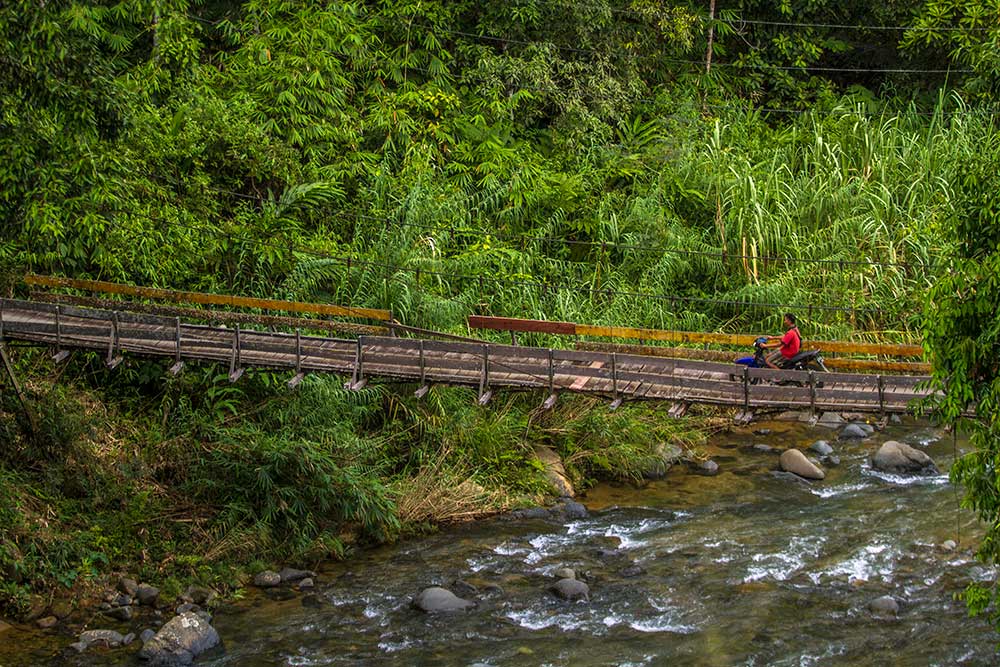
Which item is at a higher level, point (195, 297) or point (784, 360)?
point (195, 297)

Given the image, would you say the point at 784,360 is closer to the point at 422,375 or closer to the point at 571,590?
the point at 571,590

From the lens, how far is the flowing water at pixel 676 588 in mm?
11078

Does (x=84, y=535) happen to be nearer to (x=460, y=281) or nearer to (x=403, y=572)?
(x=403, y=572)

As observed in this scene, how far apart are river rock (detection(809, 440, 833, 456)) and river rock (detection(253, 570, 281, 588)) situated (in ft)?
27.1

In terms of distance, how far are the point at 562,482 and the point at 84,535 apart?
604 cm

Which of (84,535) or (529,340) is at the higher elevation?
(529,340)

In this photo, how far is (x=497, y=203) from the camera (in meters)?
21.0

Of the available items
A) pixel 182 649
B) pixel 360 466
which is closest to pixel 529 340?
pixel 360 466

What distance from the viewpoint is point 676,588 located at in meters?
12.6

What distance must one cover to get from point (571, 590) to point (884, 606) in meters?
3.15

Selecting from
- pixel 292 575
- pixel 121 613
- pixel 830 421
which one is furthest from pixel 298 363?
pixel 830 421

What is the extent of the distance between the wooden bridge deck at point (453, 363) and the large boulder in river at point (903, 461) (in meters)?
2.98

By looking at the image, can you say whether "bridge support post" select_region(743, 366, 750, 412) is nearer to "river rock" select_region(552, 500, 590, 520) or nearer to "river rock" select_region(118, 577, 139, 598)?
"river rock" select_region(552, 500, 590, 520)

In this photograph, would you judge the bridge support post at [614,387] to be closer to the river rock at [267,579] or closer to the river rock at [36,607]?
the river rock at [267,579]
